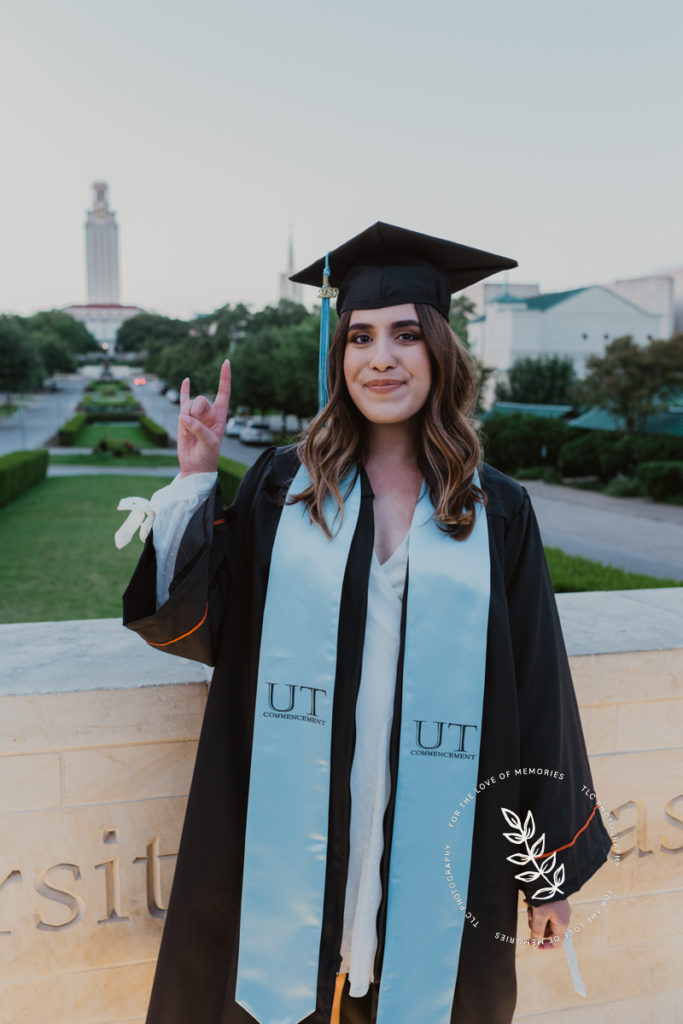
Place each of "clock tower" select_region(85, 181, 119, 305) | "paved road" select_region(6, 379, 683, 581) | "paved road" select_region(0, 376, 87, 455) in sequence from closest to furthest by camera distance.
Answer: "paved road" select_region(6, 379, 683, 581)
"paved road" select_region(0, 376, 87, 455)
"clock tower" select_region(85, 181, 119, 305)

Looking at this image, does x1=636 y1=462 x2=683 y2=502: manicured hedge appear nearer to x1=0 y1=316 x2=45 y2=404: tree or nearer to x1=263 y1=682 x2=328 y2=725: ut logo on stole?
x1=263 y1=682 x2=328 y2=725: ut logo on stole

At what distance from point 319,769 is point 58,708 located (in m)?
0.61

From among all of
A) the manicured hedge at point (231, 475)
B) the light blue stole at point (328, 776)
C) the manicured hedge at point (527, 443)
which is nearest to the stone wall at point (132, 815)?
the light blue stole at point (328, 776)

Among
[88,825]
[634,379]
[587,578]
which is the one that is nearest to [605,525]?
[634,379]

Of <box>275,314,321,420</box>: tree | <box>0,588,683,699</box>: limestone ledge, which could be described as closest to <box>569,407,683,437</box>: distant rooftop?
<box>275,314,321,420</box>: tree

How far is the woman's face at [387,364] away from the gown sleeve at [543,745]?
15.2 inches

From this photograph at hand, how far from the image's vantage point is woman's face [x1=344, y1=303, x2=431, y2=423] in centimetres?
176

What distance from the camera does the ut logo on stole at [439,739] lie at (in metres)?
1.63

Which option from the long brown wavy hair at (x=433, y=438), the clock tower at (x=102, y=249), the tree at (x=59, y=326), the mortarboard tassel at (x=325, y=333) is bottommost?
the long brown wavy hair at (x=433, y=438)

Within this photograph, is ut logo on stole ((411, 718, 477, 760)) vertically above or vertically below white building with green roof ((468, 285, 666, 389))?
below

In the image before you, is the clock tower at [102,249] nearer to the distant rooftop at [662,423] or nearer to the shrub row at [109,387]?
the shrub row at [109,387]

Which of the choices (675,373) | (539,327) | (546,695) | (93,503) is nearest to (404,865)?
(546,695)

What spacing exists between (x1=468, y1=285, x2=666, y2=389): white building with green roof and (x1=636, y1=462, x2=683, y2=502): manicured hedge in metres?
21.1

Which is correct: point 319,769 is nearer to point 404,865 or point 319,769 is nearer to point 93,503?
point 404,865
